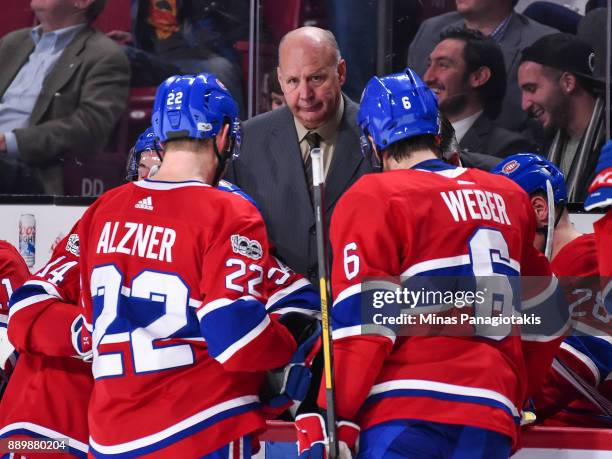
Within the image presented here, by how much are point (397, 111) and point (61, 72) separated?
265cm

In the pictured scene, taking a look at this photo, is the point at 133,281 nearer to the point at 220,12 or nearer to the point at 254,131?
the point at 254,131

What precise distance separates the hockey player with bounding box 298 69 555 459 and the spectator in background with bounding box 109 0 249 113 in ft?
7.49

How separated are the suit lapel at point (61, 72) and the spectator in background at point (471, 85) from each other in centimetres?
158

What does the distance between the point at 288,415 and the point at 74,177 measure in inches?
80.8

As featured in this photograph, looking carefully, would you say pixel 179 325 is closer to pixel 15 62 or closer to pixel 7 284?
pixel 7 284

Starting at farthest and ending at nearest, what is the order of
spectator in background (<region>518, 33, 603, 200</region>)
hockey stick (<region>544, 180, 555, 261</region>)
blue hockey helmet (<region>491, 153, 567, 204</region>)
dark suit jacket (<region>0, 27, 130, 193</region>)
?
dark suit jacket (<region>0, 27, 130, 193</region>)
spectator in background (<region>518, 33, 603, 200</region>)
blue hockey helmet (<region>491, 153, 567, 204</region>)
hockey stick (<region>544, 180, 555, 261</region>)

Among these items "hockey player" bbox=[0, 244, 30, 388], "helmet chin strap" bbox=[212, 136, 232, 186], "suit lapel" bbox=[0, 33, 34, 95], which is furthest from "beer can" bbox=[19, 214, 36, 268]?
"helmet chin strap" bbox=[212, 136, 232, 186]

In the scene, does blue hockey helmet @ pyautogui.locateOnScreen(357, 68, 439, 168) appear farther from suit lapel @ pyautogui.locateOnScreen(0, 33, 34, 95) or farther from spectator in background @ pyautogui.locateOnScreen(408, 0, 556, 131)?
suit lapel @ pyautogui.locateOnScreen(0, 33, 34, 95)

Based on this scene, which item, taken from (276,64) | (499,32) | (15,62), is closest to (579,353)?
(499,32)

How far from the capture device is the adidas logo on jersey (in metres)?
2.04

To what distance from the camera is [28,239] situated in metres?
4.11

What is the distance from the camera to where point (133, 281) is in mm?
1992

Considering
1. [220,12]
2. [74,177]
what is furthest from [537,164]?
[74,177]

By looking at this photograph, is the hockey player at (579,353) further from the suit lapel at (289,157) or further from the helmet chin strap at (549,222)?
the suit lapel at (289,157)
